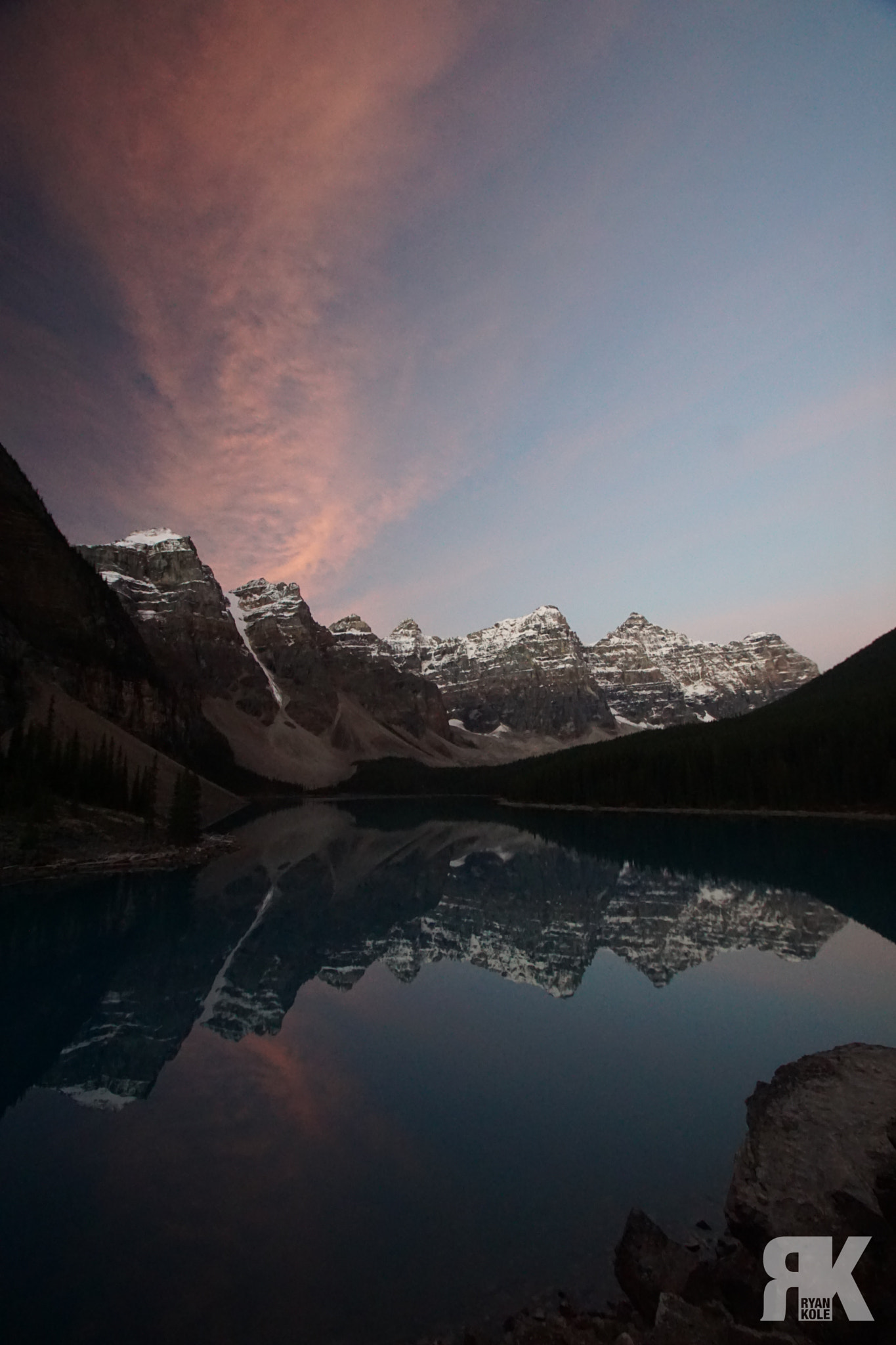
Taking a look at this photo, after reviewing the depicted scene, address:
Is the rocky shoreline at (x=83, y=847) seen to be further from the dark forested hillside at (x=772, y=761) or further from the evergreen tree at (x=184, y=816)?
the dark forested hillside at (x=772, y=761)

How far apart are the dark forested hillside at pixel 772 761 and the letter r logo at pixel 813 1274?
261 feet

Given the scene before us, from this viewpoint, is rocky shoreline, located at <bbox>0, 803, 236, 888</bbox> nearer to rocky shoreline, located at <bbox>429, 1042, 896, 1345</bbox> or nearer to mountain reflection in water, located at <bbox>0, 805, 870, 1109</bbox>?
mountain reflection in water, located at <bbox>0, 805, 870, 1109</bbox>

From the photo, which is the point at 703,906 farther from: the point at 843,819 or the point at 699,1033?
the point at 843,819

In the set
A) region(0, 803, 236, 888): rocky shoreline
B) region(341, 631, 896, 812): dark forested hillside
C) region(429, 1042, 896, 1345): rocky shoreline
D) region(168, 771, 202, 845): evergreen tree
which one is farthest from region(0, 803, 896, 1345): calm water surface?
region(341, 631, 896, 812): dark forested hillside

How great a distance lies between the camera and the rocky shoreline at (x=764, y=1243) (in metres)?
6.41

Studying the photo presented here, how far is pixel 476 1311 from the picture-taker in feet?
24.1

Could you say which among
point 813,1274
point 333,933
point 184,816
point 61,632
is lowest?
point 333,933

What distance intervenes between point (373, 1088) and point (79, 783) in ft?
178

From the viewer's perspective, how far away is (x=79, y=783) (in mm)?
57906

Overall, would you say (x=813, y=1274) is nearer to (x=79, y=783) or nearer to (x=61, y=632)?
(x=79, y=783)

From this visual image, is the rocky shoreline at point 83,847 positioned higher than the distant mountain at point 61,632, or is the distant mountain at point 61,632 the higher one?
the distant mountain at point 61,632

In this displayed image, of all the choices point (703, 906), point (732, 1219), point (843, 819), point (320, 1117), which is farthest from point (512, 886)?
point (843, 819)

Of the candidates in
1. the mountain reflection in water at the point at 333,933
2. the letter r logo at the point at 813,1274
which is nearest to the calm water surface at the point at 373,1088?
the mountain reflection in water at the point at 333,933

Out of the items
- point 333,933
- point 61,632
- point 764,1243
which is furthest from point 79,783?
point 61,632
